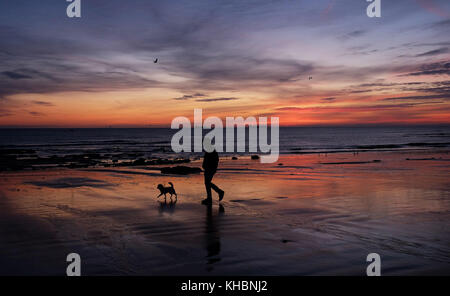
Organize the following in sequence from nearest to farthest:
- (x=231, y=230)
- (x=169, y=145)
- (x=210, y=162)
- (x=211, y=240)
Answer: (x=211, y=240) < (x=231, y=230) < (x=210, y=162) < (x=169, y=145)

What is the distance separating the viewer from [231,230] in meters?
8.23

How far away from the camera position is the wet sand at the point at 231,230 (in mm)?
5957

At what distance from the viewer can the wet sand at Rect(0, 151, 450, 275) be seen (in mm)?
5957

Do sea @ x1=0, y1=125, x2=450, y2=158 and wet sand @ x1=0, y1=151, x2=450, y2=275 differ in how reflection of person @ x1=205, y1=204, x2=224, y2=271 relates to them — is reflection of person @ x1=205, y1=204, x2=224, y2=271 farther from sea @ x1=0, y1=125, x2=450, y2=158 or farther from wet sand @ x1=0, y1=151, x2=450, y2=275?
sea @ x1=0, y1=125, x2=450, y2=158

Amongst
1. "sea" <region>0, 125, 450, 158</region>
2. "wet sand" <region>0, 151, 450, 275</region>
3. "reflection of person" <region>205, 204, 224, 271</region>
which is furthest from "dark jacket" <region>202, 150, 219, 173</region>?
"sea" <region>0, 125, 450, 158</region>

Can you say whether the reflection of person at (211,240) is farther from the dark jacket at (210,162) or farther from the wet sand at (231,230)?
the dark jacket at (210,162)

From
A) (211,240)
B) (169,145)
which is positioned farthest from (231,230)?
(169,145)

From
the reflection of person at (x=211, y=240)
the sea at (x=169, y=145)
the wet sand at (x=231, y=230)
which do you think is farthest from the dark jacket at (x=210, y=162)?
the sea at (x=169, y=145)

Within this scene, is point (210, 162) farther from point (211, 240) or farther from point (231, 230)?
point (211, 240)

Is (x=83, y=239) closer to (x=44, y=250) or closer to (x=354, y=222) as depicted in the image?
(x=44, y=250)

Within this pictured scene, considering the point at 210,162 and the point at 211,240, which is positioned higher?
the point at 210,162

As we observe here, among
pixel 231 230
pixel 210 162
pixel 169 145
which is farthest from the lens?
pixel 169 145
